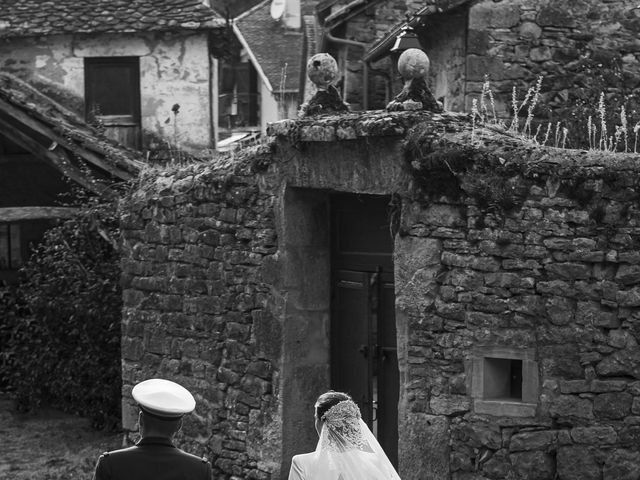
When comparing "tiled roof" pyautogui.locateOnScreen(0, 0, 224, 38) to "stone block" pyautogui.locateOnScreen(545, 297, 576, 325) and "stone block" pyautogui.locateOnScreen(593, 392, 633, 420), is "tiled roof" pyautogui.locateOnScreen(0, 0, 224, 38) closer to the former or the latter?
"stone block" pyautogui.locateOnScreen(545, 297, 576, 325)

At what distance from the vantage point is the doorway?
30.0 feet

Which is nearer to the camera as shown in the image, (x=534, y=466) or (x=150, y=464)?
(x=150, y=464)

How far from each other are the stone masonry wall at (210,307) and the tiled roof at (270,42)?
531 inches

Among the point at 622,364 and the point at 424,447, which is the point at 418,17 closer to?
the point at 424,447

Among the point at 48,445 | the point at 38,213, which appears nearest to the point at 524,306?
the point at 48,445

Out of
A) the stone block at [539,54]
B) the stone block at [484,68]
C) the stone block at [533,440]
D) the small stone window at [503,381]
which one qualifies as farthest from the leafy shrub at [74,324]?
the stone block at [533,440]

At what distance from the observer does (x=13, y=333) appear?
549 inches

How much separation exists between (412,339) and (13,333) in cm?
687

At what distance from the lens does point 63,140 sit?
14.7m

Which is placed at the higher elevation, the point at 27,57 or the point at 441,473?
the point at 27,57

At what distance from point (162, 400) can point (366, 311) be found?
4183 mm

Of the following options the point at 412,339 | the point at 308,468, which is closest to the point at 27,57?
the point at 412,339

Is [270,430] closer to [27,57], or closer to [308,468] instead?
[308,468]

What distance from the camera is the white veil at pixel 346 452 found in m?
5.92
